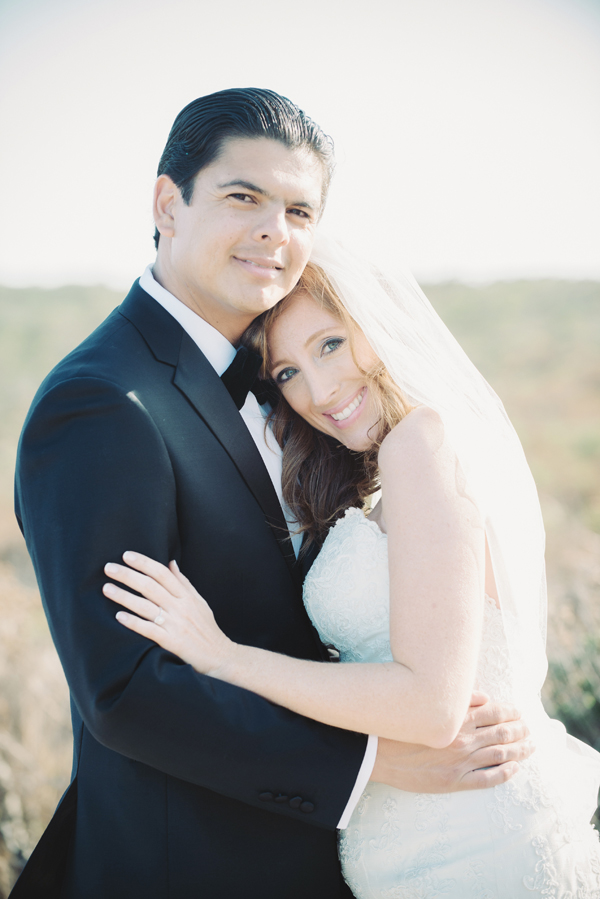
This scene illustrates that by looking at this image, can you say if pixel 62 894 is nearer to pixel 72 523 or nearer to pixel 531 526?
pixel 72 523

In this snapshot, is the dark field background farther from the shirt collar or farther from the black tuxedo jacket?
the shirt collar

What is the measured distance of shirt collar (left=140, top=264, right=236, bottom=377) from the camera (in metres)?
2.23

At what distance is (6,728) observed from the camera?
14.2 feet

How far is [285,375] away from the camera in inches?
105

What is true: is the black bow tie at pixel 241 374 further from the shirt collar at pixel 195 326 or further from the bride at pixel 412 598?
the bride at pixel 412 598

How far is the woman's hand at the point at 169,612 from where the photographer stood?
161 centimetres

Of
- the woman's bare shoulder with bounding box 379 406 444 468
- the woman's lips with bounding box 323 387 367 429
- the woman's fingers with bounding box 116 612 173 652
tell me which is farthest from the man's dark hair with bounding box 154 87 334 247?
the woman's fingers with bounding box 116 612 173 652

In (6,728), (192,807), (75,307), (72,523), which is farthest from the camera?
(75,307)

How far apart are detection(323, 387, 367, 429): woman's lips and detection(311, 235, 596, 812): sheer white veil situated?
28 cm

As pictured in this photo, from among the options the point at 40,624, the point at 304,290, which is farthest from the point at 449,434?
the point at 40,624

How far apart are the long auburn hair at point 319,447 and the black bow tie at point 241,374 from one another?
227 millimetres

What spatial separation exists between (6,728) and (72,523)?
11.9 feet

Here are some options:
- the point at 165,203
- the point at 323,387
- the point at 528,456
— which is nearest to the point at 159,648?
the point at 323,387

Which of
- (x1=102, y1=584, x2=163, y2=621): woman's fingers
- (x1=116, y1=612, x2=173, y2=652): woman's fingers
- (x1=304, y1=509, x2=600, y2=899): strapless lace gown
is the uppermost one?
(x1=102, y1=584, x2=163, y2=621): woman's fingers
